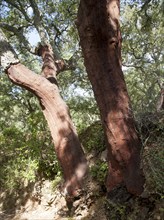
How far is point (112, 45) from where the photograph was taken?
11.4 ft

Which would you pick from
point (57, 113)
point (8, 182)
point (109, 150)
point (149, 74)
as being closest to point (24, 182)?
point (8, 182)

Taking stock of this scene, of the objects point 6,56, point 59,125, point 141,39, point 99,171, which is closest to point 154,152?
point 99,171

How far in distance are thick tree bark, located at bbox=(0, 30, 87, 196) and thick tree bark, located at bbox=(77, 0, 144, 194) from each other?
1.35 metres

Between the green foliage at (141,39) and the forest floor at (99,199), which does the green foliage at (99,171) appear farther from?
the green foliage at (141,39)

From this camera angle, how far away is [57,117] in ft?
16.7

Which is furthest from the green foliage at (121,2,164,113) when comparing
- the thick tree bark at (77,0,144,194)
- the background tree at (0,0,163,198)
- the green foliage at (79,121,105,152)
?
the thick tree bark at (77,0,144,194)

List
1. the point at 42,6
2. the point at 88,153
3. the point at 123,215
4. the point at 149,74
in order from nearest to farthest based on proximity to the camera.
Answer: the point at 123,215 → the point at 88,153 → the point at 42,6 → the point at 149,74

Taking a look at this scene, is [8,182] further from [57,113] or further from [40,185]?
[57,113]

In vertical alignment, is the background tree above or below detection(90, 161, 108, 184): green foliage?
above

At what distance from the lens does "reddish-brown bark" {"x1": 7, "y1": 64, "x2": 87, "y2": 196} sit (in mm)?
4855

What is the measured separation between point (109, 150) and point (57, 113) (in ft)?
5.79

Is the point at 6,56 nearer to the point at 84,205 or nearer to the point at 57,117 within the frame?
the point at 57,117

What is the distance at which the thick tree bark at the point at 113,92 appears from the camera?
3418 mm

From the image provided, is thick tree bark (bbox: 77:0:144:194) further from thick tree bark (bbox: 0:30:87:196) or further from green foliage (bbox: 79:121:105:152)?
green foliage (bbox: 79:121:105:152)
